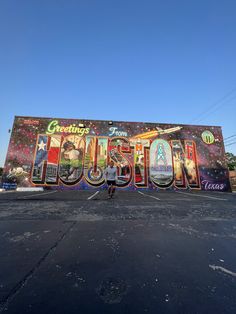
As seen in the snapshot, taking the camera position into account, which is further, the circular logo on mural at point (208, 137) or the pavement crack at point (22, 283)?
the circular logo on mural at point (208, 137)

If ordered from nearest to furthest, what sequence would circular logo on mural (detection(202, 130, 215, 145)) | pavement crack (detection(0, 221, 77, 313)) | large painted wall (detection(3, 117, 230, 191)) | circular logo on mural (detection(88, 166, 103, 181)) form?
pavement crack (detection(0, 221, 77, 313)) → large painted wall (detection(3, 117, 230, 191)) → circular logo on mural (detection(88, 166, 103, 181)) → circular logo on mural (detection(202, 130, 215, 145))

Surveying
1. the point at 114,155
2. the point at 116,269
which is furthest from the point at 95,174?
the point at 116,269

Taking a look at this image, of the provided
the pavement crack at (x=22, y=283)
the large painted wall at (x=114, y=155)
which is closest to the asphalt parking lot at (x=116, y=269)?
the pavement crack at (x=22, y=283)

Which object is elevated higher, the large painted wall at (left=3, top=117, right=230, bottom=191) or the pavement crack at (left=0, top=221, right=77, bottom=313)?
the large painted wall at (left=3, top=117, right=230, bottom=191)

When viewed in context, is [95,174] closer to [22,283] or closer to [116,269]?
[116,269]

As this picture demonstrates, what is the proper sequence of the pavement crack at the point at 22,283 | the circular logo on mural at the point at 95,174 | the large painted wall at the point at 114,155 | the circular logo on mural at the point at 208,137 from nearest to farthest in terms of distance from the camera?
the pavement crack at the point at 22,283 → the large painted wall at the point at 114,155 → the circular logo on mural at the point at 95,174 → the circular logo on mural at the point at 208,137

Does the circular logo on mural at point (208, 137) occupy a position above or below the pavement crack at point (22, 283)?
above

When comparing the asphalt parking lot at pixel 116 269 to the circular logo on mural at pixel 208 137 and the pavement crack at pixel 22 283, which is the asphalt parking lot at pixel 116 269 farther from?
the circular logo on mural at pixel 208 137

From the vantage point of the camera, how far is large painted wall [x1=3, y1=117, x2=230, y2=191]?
1605 centimetres

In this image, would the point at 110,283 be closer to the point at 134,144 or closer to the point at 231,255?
the point at 231,255

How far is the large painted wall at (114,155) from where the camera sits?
16.0 metres

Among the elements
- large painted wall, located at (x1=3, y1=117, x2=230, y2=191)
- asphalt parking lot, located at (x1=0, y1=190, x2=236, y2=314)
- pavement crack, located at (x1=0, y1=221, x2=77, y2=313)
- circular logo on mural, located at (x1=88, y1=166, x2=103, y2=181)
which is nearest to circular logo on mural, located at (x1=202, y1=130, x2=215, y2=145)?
large painted wall, located at (x1=3, y1=117, x2=230, y2=191)

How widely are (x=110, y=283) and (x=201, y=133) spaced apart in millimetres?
19546

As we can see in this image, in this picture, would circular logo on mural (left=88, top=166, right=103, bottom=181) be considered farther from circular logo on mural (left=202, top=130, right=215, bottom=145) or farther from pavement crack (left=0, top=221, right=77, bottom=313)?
pavement crack (left=0, top=221, right=77, bottom=313)
